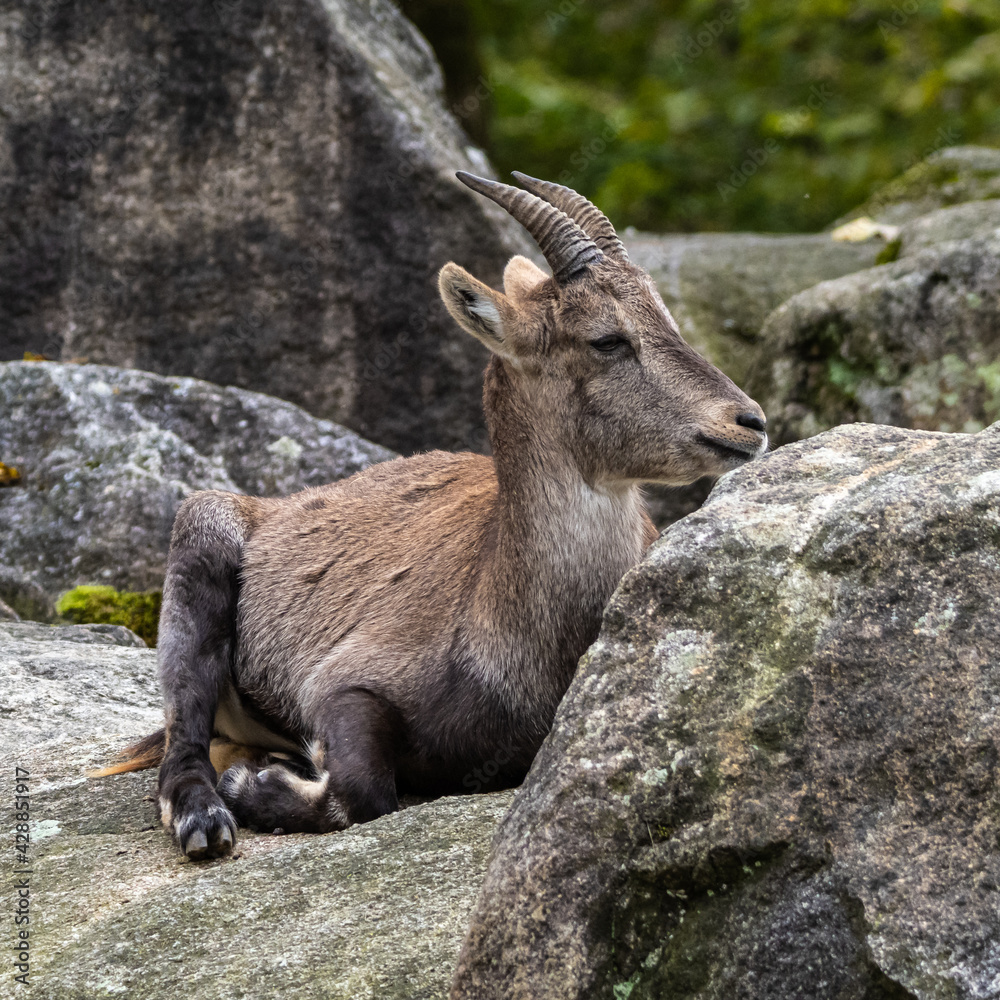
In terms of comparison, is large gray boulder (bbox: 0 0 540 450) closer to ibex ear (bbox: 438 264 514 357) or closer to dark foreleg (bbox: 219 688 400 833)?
ibex ear (bbox: 438 264 514 357)

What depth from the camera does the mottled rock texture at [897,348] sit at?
25.6 ft

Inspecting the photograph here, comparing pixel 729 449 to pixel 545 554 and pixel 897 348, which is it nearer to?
pixel 545 554

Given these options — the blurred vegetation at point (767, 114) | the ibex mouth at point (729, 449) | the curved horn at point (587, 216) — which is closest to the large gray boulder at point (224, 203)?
the curved horn at point (587, 216)

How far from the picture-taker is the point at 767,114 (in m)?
16.5

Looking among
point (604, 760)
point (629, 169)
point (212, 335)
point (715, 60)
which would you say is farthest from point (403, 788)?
point (715, 60)

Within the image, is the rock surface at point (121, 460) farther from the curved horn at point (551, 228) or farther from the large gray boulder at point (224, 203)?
the curved horn at point (551, 228)

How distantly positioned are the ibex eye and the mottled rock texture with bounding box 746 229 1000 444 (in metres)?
3.34

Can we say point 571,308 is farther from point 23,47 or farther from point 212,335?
point 23,47

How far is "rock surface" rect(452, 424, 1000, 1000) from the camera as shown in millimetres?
2510

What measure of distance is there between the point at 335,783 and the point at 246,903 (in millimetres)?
1131

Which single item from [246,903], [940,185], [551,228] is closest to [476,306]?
[551,228]

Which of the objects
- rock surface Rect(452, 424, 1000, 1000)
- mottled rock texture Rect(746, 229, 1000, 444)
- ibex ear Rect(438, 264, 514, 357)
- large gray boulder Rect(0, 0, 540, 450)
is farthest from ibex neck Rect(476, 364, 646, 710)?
large gray boulder Rect(0, 0, 540, 450)

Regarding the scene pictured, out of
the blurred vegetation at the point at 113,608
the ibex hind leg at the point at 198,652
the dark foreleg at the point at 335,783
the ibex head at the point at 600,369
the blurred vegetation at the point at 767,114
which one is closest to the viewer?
the ibex hind leg at the point at 198,652

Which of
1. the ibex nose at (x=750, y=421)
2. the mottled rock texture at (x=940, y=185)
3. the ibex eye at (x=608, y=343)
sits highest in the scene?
the mottled rock texture at (x=940, y=185)
